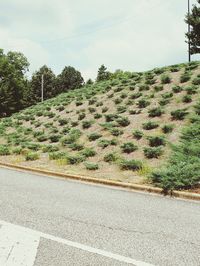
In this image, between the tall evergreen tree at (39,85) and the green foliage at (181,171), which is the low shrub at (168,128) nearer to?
the green foliage at (181,171)

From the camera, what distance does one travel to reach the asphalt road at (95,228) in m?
→ 4.85

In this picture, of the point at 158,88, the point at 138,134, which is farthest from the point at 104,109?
the point at 138,134

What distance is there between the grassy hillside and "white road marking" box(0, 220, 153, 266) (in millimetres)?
5523

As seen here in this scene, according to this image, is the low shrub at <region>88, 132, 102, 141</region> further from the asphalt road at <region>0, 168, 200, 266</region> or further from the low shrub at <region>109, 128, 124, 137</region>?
the asphalt road at <region>0, 168, 200, 266</region>

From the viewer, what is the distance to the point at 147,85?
2655cm

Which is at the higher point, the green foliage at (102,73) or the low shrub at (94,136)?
the green foliage at (102,73)

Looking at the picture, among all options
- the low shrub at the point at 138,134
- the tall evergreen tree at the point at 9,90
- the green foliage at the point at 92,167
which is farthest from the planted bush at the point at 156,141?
the tall evergreen tree at the point at 9,90

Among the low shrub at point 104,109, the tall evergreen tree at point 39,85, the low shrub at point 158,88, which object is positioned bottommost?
the low shrub at point 104,109

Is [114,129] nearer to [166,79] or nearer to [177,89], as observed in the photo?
[177,89]

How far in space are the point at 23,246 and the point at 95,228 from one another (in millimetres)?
1360

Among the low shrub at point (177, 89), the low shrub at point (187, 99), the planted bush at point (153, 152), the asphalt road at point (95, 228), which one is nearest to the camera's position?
the asphalt road at point (95, 228)

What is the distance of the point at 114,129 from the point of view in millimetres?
18266

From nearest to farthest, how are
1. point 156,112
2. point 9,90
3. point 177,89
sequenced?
point 156,112 < point 177,89 < point 9,90

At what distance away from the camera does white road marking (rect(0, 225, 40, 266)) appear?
15.5 ft
